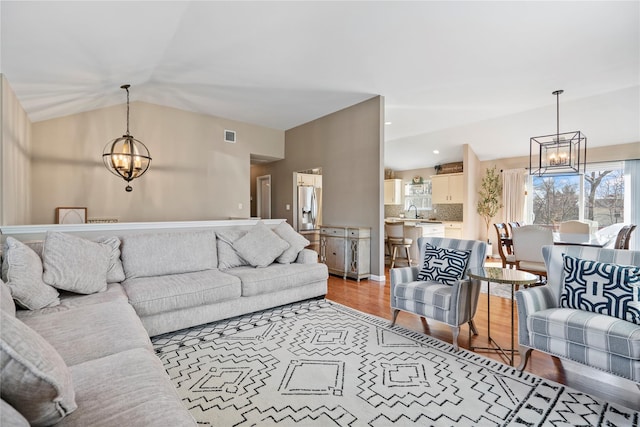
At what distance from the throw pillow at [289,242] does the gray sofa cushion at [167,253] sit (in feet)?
2.68

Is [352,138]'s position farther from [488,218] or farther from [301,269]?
[488,218]

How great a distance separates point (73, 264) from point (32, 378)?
6.95 ft

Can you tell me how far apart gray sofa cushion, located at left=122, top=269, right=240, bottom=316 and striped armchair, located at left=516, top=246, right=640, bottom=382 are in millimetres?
2514

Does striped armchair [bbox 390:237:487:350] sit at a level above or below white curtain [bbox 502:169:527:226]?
below

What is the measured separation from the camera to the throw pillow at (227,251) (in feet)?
12.0

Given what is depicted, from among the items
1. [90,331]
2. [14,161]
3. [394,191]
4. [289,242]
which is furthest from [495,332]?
[394,191]

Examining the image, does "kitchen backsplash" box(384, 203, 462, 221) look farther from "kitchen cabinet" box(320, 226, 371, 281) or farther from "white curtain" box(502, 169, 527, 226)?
"kitchen cabinet" box(320, 226, 371, 281)

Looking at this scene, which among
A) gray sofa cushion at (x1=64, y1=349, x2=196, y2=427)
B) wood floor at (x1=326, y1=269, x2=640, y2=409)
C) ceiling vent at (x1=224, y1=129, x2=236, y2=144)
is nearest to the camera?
gray sofa cushion at (x1=64, y1=349, x2=196, y2=427)

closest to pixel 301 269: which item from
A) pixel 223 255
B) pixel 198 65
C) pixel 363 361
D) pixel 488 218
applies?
pixel 223 255

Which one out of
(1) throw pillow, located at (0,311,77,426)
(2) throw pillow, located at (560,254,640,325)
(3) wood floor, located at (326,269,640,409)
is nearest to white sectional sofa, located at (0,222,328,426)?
(1) throw pillow, located at (0,311,77,426)

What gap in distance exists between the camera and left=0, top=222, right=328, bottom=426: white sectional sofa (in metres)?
0.92

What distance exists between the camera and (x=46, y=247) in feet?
8.27

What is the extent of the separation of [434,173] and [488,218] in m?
1.79

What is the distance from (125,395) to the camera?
1156mm
